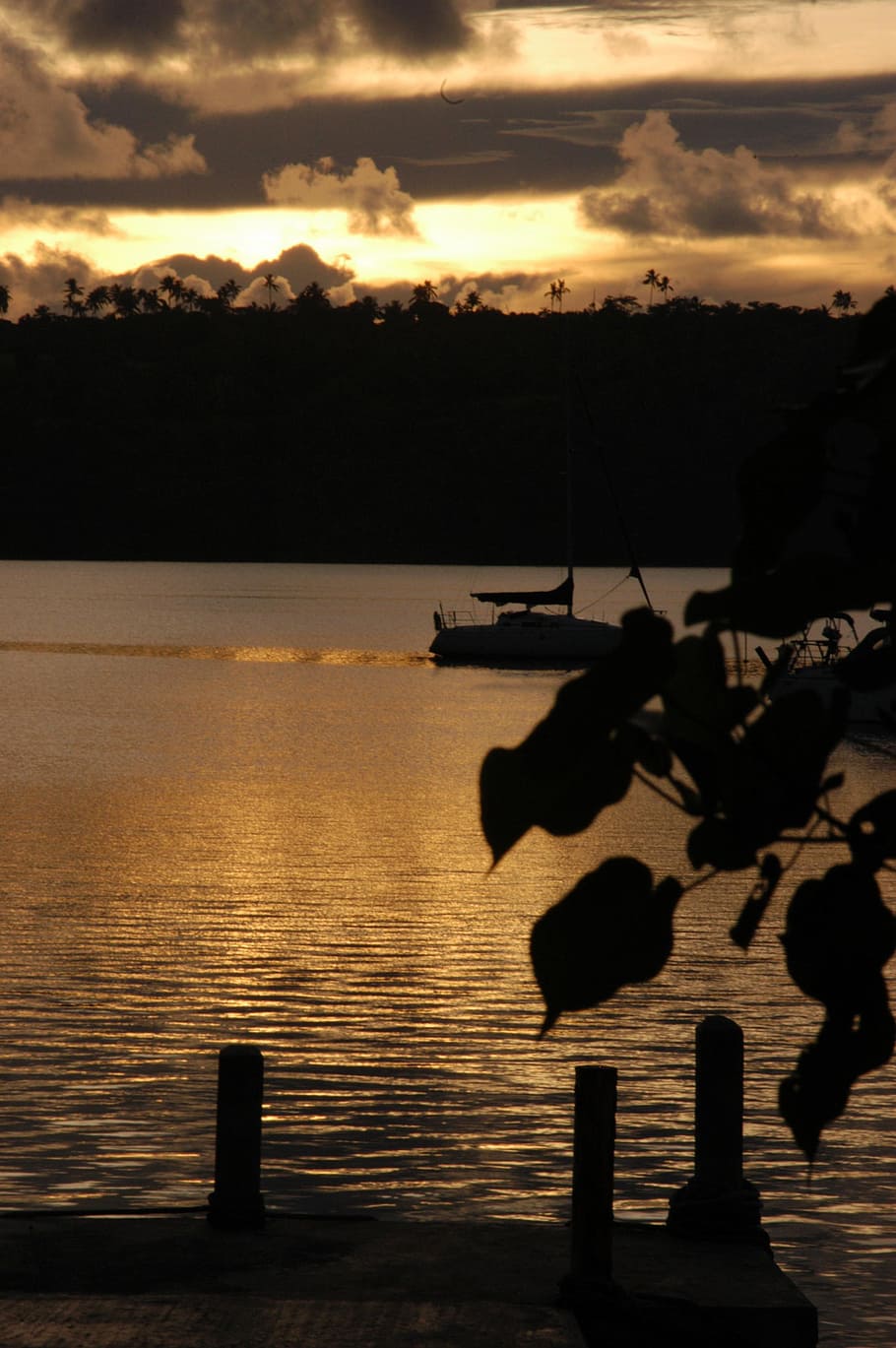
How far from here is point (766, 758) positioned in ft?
5.21

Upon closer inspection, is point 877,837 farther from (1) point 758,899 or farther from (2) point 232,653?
(2) point 232,653

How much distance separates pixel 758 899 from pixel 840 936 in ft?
0.42

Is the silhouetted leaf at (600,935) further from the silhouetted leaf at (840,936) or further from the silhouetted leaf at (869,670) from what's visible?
the silhouetted leaf at (869,670)

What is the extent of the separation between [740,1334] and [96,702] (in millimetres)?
78427

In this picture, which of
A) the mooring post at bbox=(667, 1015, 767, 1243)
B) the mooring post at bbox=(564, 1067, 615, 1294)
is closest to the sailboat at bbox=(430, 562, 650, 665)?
the mooring post at bbox=(667, 1015, 767, 1243)

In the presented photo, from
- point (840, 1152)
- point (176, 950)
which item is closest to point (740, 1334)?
point (840, 1152)

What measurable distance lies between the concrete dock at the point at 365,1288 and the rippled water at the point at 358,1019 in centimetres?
299

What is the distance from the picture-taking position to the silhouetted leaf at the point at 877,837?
1570mm

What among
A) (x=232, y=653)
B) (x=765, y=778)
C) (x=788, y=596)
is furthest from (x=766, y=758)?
(x=232, y=653)

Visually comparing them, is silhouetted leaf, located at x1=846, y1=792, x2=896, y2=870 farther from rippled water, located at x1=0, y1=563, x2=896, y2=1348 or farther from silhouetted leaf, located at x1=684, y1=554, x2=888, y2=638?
rippled water, located at x1=0, y1=563, x2=896, y2=1348

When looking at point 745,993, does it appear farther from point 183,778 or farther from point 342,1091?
point 183,778

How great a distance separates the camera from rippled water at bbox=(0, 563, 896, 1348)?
14.4 metres

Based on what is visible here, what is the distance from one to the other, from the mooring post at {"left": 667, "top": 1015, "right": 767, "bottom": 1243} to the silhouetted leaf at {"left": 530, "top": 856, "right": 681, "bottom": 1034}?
28.4 ft

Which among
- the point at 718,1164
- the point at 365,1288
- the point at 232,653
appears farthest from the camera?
the point at 232,653
